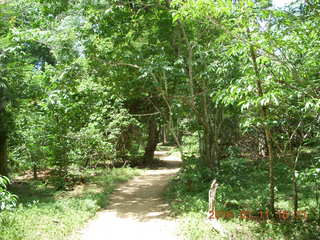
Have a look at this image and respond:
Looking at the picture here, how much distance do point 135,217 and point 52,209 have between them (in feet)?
6.52

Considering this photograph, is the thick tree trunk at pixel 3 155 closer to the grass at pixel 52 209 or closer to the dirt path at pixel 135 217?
the grass at pixel 52 209

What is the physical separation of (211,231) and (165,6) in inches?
232

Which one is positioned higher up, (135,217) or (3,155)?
(3,155)

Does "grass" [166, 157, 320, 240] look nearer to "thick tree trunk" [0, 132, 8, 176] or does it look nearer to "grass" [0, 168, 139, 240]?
"grass" [0, 168, 139, 240]

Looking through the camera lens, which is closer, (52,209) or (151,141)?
(52,209)

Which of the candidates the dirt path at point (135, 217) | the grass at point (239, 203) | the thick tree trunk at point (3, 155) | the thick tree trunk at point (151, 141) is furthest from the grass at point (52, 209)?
the thick tree trunk at point (151, 141)

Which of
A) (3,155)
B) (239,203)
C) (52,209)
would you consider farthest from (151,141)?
(239,203)

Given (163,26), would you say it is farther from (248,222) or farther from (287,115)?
(248,222)

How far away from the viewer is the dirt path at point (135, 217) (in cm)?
596

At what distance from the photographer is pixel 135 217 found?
7246mm

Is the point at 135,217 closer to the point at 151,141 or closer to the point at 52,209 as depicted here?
the point at 52,209

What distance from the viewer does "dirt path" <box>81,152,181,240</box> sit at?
5961 mm

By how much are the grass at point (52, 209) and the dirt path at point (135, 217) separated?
1.00 feet

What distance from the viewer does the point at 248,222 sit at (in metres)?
5.73
